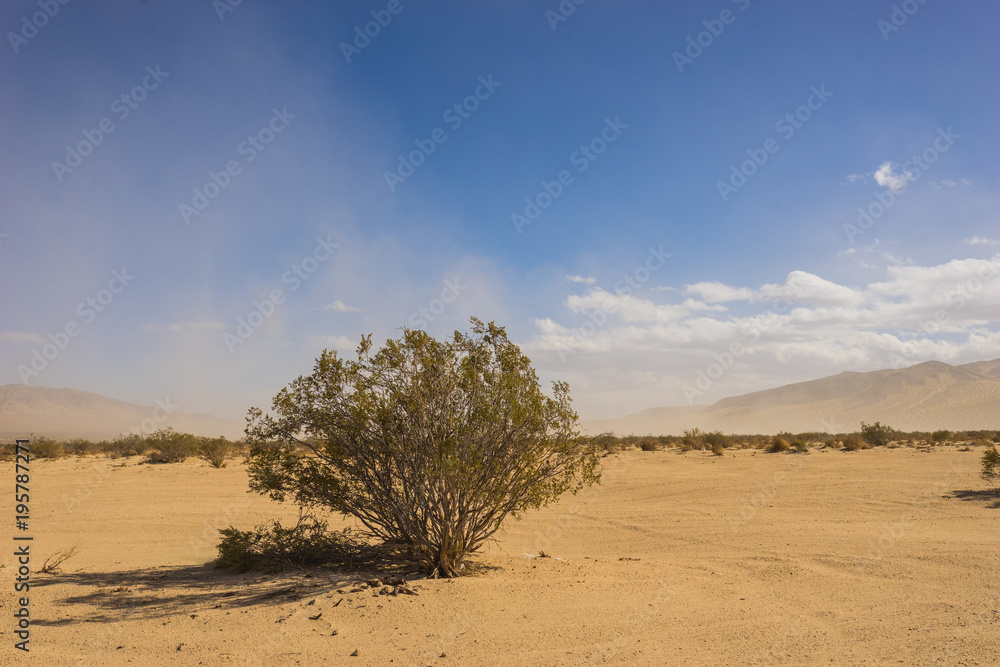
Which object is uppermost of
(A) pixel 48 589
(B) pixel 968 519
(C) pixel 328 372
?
(C) pixel 328 372

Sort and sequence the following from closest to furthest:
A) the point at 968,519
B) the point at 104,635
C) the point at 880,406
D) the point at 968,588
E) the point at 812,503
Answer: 1. the point at 104,635
2. the point at 968,588
3. the point at 968,519
4. the point at 812,503
5. the point at 880,406

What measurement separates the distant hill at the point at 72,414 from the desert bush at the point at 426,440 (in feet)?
408

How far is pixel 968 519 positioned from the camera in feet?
36.6

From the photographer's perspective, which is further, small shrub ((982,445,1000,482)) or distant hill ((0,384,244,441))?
distant hill ((0,384,244,441))

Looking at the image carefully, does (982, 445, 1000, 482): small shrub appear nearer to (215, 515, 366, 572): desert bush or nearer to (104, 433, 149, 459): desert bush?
(215, 515, 366, 572): desert bush

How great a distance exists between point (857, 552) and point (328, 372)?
8.81m

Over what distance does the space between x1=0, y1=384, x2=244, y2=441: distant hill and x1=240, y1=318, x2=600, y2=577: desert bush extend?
124219 millimetres

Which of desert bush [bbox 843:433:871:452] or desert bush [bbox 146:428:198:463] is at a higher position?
desert bush [bbox 146:428:198:463]

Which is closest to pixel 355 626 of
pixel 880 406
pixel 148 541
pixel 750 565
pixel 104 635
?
pixel 104 635

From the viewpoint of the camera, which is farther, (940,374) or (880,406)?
(940,374)

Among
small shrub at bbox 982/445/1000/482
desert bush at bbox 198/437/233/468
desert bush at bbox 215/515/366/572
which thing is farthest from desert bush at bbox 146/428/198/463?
small shrub at bbox 982/445/1000/482

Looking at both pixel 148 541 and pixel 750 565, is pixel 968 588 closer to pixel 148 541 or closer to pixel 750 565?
pixel 750 565

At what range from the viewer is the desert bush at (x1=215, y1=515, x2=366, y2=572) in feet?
27.6

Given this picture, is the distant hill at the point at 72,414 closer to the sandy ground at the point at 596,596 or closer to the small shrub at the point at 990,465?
the sandy ground at the point at 596,596
